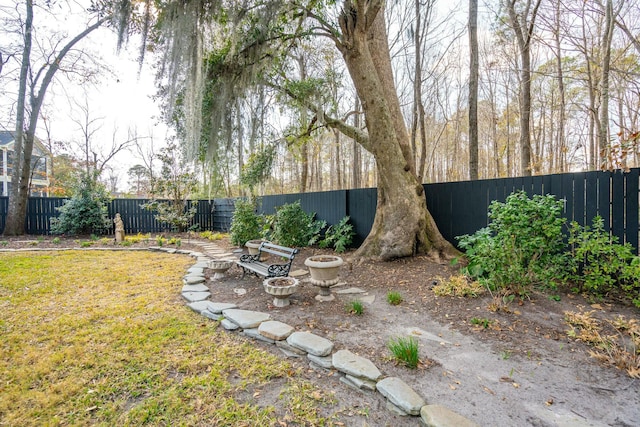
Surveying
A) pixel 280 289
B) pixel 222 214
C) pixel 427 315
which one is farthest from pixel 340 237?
pixel 222 214

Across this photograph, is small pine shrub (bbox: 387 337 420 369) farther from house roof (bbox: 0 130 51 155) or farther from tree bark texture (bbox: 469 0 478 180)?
house roof (bbox: 0 130 51 155)

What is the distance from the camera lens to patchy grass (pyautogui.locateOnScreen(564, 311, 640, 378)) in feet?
5.61

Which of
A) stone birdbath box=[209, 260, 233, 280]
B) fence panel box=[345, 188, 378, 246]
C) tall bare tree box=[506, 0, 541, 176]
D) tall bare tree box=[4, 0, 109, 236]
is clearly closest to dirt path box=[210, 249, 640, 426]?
stone birdbath box=[209, 260, 233, 280]

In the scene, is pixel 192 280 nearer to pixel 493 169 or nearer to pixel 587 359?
pixel 587 359

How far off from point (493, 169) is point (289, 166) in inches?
380

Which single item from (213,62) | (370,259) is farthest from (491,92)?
(213,62)

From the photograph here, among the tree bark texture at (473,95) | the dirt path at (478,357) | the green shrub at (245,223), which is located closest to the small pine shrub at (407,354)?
the dirt path at (478,357)

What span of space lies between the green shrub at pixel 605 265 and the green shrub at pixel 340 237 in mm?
3225

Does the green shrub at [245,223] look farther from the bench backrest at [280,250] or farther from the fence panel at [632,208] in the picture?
the fence panel at [632,208]

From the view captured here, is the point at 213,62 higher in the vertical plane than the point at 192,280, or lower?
higher

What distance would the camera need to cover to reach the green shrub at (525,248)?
2.68 m

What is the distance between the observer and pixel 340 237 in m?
5.38

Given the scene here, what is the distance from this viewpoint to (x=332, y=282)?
3008 mm

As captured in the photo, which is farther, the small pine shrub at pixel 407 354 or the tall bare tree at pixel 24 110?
the tall bare tree at pixel 24 110
